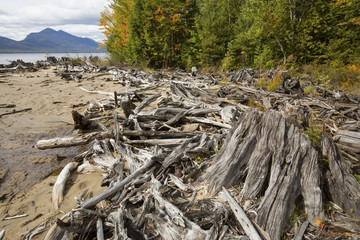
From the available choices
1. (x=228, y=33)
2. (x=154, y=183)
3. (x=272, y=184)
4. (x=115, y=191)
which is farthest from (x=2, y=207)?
(x=228, y=33)

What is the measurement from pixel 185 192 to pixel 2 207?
2.59 meters

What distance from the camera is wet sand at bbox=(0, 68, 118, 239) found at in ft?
7.82

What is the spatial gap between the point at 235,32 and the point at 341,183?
15.6m

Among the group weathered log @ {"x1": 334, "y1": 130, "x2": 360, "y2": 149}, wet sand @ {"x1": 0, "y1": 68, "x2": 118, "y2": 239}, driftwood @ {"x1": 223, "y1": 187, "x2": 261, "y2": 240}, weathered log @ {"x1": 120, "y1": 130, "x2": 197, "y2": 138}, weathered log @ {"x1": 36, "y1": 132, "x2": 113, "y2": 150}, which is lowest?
wet sand @ {"x1": 0, "y1": 68, "x2": 118, "y2": 239}

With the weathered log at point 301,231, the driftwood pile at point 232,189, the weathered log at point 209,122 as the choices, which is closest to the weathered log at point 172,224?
the driftwood pile at point 232,189

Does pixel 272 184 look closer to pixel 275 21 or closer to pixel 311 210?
pixel 311 210

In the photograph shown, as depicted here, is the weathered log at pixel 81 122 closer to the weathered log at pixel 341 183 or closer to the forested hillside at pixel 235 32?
the weathered log at pixel 341 183

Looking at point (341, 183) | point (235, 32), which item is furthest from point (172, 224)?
point (235, 32)

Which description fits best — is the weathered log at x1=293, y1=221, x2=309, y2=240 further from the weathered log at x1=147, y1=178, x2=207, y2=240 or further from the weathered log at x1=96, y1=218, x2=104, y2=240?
the weathered log at x1=96, y1=218, x2=104, y2=240

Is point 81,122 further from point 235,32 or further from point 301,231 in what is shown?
point 235,32

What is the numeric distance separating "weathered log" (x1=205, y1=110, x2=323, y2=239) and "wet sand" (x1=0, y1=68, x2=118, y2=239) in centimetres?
200

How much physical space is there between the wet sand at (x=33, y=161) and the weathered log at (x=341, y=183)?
3.01 metres

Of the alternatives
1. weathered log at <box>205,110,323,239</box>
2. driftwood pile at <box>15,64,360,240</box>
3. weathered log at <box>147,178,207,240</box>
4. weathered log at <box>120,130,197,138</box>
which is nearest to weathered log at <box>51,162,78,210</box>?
driftwood pile at <box>15,64,360,240</box>

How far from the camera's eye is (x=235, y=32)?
14914mm
